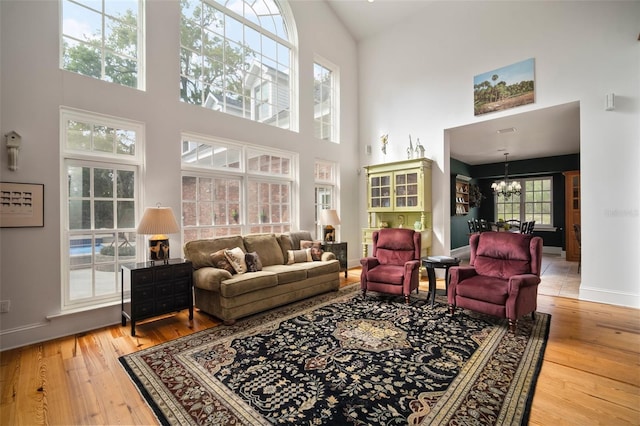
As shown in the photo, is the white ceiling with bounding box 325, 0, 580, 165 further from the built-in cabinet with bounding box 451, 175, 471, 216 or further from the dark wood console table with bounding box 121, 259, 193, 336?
the dark wood console table with bounding box 121, 259, 193, 336

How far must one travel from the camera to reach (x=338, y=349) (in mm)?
2650

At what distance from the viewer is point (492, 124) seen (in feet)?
16.6

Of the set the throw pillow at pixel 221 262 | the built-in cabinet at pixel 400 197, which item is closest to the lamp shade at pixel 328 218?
the built-in cabinet at pixel 400 197

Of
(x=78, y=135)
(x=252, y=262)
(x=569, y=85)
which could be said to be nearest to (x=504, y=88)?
(x=569, y=85)

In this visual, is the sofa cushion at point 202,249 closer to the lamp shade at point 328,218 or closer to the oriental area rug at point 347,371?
the oriental area rug at point 347,371

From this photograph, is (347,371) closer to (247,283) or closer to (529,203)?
(247,283)

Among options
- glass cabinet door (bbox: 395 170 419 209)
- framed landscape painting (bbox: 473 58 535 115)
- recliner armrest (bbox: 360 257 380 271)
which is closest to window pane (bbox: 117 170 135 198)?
recliner armrest (bbox: 360 257 380 271)

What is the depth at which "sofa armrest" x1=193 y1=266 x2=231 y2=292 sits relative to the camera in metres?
3.27

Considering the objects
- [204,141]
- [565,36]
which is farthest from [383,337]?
[565,36]

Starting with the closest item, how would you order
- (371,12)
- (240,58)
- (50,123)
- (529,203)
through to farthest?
(50,123) < (240,58) < (371,12) < (529,203)

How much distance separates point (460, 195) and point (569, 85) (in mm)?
4811

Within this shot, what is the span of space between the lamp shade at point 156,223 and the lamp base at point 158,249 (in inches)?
11.4

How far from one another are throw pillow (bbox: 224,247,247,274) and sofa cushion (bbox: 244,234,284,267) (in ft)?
1.31

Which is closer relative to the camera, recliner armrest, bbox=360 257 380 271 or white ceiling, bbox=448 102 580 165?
recliner armrest, bbox=360 257 380 271
